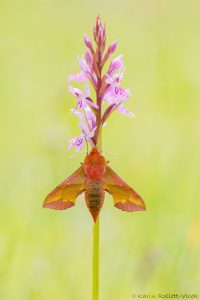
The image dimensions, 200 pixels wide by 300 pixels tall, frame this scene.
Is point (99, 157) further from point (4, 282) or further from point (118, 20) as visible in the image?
point (118, 20)

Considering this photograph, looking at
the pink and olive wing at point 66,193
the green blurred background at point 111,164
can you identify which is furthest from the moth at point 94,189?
the green blurred background at point 111,164

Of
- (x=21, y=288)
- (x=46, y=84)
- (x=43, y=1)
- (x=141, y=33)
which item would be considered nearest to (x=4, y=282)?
(x=21, y=288)

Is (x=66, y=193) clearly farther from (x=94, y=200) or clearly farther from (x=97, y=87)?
(x=97, y=87)

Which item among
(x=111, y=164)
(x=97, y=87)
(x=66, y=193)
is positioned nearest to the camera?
(x=97, y=87)

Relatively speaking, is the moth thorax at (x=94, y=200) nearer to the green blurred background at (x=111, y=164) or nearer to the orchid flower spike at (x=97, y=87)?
the orchid flower spike at (x=97, y=87)

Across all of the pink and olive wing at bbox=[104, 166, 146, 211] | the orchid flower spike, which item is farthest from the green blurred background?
the orchid flower spike

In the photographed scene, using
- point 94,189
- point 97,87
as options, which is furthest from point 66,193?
point 97,87
